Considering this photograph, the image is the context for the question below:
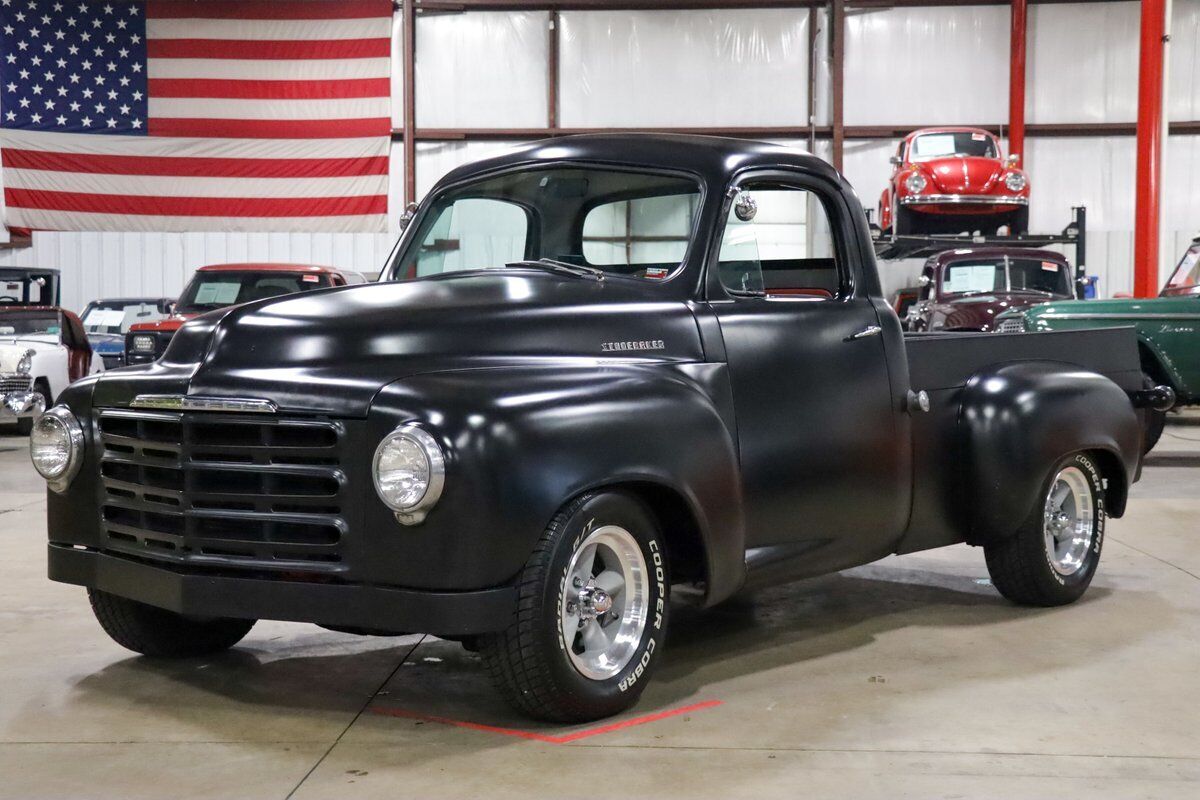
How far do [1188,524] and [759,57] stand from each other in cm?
1528

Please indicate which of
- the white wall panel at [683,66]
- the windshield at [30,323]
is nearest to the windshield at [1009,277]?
the white wall panel at [683,66]

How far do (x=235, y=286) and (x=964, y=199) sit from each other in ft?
28.8

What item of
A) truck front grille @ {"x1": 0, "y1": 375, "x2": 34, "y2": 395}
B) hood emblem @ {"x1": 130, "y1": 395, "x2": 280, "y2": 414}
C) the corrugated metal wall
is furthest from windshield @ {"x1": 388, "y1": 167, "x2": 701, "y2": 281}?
the corrugated metal wall

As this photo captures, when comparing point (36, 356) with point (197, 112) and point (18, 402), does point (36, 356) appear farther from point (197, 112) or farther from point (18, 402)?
point (197, 112)

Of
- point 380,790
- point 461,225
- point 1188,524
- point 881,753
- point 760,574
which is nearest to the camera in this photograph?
point 380,790

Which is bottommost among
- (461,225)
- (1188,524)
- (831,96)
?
(1188,524)

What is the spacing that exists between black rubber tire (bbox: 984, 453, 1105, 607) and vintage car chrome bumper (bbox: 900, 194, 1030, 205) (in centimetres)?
1134

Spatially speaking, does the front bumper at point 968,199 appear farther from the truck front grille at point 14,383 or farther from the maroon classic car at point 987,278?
the truck front grille at point 14,383

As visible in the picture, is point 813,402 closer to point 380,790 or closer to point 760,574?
Answer: point 760,574

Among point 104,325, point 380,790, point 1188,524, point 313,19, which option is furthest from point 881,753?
point 313,19

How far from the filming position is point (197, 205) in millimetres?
21688

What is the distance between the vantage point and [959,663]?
4.61 meters

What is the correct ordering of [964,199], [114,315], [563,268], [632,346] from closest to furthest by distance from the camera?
[632,346], [563,268], [964,199], [114,315]

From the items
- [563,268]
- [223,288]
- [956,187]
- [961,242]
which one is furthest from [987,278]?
[563,268]
